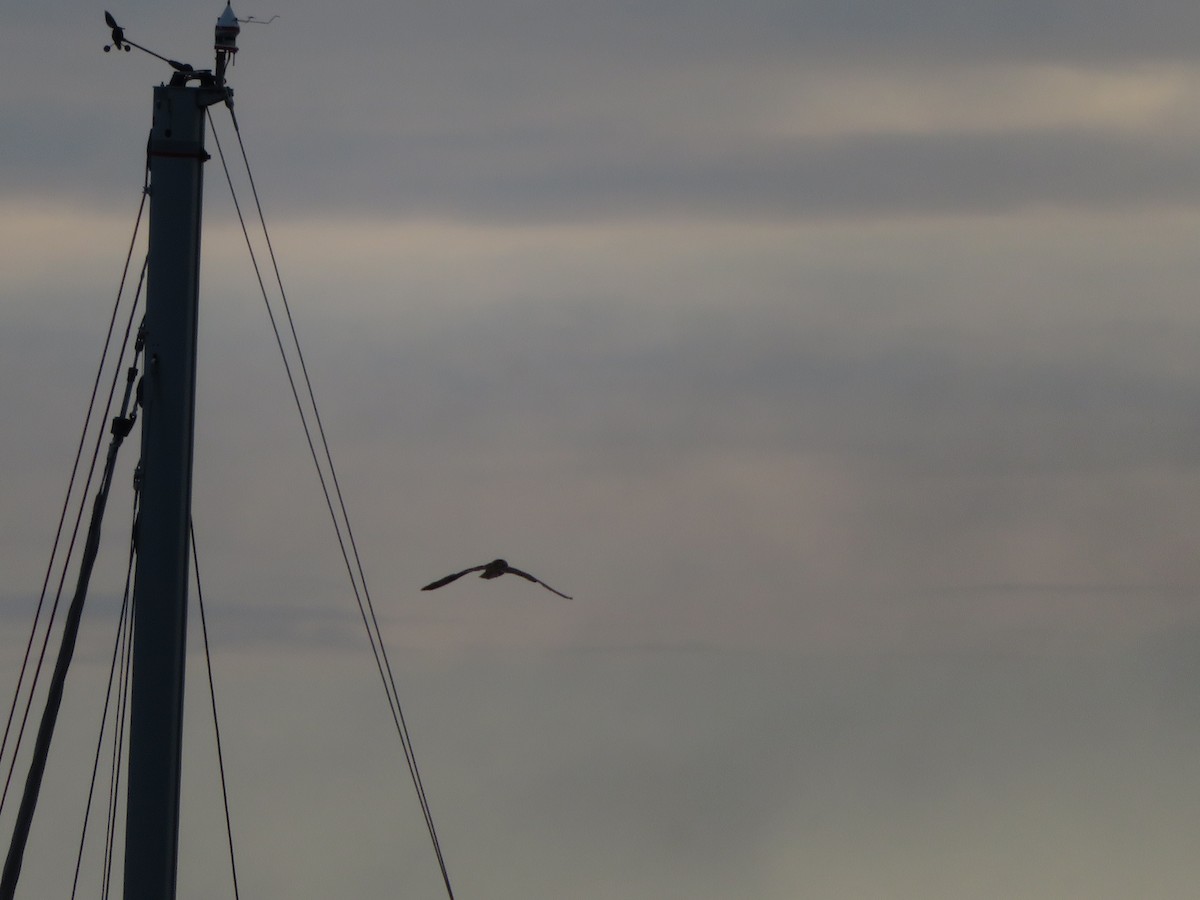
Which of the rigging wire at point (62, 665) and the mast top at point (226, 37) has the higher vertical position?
the mast top at point (226, 37)

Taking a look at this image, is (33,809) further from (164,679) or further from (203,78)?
(203,78)

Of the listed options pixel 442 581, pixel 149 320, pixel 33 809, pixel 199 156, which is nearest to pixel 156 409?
pixel 149 320

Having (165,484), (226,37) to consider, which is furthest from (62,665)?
(226,37)

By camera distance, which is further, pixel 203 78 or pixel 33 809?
pixel 203 78

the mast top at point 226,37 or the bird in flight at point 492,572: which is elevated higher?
the mast top at point 226,37

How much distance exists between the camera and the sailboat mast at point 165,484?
23.8m

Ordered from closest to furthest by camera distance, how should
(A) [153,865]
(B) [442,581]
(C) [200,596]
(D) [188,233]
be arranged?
1. (A) [153,865]
2. (D) [188,233]
3. (C) [200,596]
4. (B) [442,581]

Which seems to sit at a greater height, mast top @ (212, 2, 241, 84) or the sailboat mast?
mast top @ (212, 2, 241, 84)

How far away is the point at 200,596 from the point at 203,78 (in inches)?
307

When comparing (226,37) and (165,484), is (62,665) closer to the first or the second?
(165,484)

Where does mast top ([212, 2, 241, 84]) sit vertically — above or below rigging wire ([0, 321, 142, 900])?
above

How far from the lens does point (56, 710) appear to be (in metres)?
25.1

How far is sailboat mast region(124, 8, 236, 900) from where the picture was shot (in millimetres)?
23750

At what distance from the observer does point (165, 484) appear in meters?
24.8
